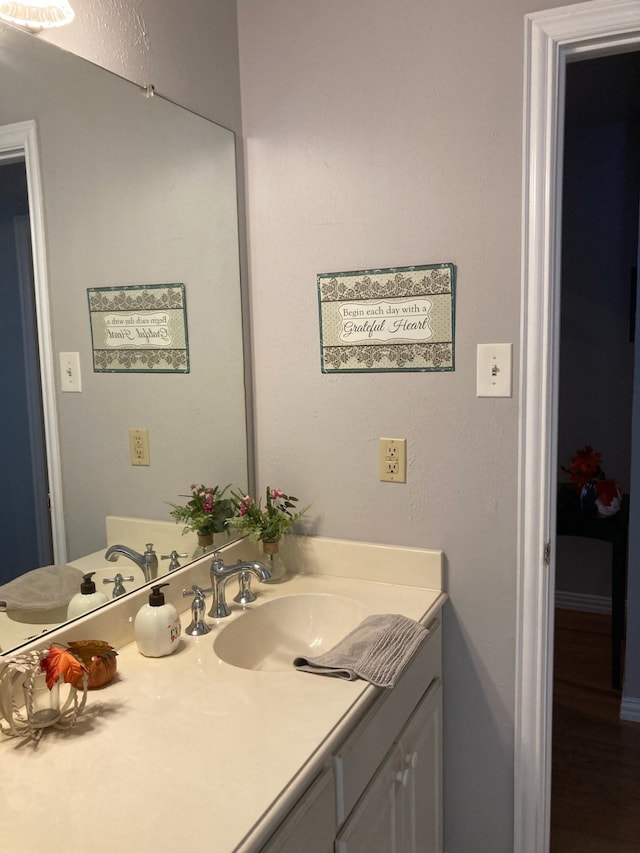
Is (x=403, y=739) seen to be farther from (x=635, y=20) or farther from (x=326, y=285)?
(x=635, y=20)

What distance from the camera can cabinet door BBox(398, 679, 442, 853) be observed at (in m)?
1.52

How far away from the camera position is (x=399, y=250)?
175 centimetres

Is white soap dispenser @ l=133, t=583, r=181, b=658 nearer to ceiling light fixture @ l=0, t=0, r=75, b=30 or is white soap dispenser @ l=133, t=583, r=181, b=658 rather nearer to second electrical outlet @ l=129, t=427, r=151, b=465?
second electrical outlet @ l=129, t=427, r=151, b=465

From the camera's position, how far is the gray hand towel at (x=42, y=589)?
1271mm

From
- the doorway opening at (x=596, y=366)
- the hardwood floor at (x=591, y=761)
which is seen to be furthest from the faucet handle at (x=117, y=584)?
the doorway opening at (x=596, y=366)

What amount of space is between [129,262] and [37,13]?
1.63 feet

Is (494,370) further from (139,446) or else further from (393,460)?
(139,446)

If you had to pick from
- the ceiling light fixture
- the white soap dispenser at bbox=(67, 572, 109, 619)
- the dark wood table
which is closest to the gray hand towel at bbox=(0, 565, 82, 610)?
the white soap dispenser at bbox=(67, 572, 109, 619)

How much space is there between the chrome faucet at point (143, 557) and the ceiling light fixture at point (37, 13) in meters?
1.02

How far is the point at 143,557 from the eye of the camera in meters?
1.61

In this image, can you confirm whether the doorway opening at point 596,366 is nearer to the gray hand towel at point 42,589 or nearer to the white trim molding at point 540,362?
the white trim molding at point 540,362

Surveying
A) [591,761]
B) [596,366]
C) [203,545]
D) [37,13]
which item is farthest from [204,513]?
[596,366]

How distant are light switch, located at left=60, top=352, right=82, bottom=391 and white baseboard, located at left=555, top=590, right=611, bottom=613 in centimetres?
338

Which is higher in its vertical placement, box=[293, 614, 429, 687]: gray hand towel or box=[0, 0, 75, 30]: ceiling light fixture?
box=[0, 0, 75, 30]: ceiling light fixture
